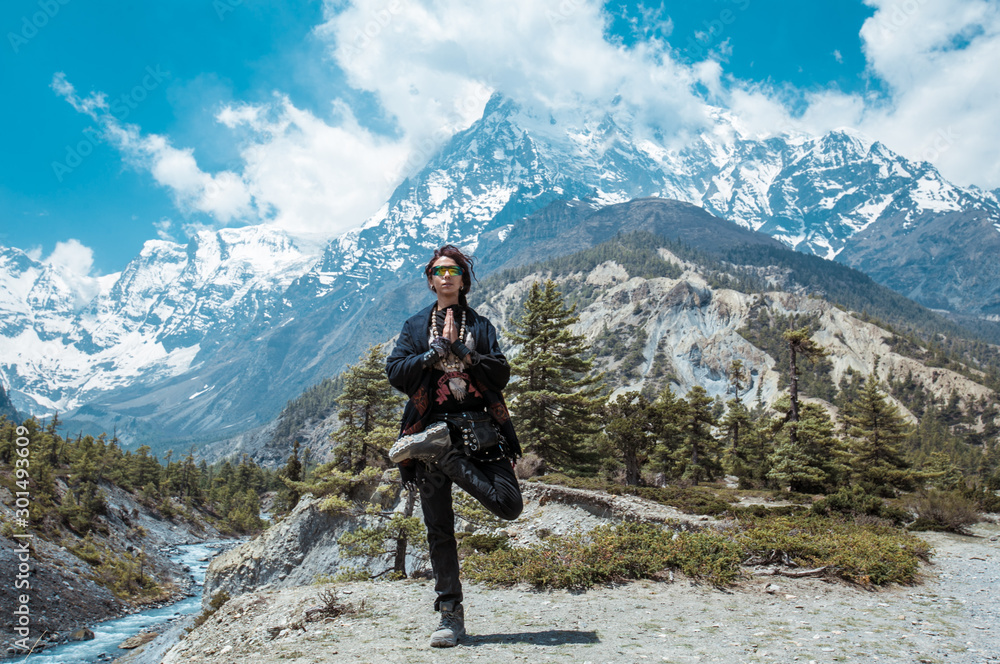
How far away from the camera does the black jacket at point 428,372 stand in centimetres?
470

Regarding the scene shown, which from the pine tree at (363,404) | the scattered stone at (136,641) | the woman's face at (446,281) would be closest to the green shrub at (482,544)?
the woman's face at (446,281)

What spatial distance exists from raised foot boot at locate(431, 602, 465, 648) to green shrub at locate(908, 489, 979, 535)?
55.8 ft

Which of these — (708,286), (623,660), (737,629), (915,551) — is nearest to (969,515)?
(915,551)

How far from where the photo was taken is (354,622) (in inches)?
244

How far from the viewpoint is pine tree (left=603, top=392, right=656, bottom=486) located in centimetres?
2561

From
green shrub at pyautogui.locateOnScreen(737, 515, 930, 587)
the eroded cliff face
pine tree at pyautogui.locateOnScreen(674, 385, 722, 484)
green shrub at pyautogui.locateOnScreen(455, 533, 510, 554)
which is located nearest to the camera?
green shrub at pyautogui.locateOnScreen(737, 515, 930, 587)

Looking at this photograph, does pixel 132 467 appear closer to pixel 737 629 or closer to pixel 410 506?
pixel 410 506

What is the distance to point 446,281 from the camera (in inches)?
198

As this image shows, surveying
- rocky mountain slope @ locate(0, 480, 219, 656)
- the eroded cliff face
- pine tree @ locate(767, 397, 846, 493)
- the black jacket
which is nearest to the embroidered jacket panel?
the black jacket

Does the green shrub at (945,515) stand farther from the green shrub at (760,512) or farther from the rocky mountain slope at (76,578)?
the rocky mountain slope at (76,578)

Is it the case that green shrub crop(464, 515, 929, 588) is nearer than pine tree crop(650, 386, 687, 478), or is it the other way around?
green shrub crop(464, 515, 929, 588)

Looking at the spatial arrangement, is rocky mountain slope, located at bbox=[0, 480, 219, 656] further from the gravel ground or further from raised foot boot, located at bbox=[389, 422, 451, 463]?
raised foot boot, located at bbox=[389, 422, 451, 463]

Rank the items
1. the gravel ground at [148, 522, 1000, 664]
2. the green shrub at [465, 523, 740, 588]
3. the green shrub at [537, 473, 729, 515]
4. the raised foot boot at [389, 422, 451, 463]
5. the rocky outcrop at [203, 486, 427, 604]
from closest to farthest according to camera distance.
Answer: the raised foot boot at [389, 422, 451, 463] → the gravel ground at [148, 522, 1000, 664] → the green shrub at [465, 523, 740, 588] → the green shrub at [537, 473, 729, 515] → the rocky outcrop at [203, 486, 427, 604]

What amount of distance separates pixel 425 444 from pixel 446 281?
1.55 meters
